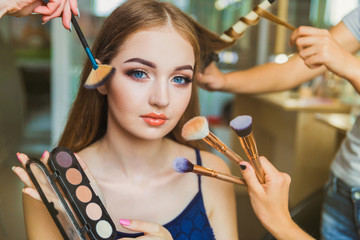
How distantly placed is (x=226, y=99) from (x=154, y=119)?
3.26 m

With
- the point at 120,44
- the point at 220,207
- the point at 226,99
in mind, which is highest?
the point at 120,44

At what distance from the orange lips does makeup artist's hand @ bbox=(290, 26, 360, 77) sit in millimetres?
273

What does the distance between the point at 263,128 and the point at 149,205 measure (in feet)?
7.73

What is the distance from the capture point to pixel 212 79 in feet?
3.21

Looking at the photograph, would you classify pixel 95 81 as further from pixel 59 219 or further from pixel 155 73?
pixel 59 219

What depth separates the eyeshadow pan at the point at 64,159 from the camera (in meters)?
0.59

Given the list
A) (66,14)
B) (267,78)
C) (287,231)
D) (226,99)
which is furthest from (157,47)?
(226,99)

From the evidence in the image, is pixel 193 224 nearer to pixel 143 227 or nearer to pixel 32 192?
pixel 143 227

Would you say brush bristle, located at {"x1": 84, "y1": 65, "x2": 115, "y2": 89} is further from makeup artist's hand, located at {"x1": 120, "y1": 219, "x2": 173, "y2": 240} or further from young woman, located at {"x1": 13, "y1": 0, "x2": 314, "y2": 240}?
makeup artist's hand, located at {"x1": 120, "y1": 219, "x2": 173, "y2": 240}

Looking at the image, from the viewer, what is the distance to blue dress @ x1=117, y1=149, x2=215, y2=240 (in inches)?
30.0

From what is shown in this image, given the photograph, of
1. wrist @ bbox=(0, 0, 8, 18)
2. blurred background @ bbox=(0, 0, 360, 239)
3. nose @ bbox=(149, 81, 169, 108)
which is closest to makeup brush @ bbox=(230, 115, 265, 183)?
nose @ bbox=(149, 81, 169, 108)

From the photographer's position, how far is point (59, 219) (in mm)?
580

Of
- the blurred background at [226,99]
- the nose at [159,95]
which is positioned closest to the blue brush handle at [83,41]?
the nose at [159,95]

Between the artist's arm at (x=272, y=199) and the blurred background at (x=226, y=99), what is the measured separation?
587 millimetres
